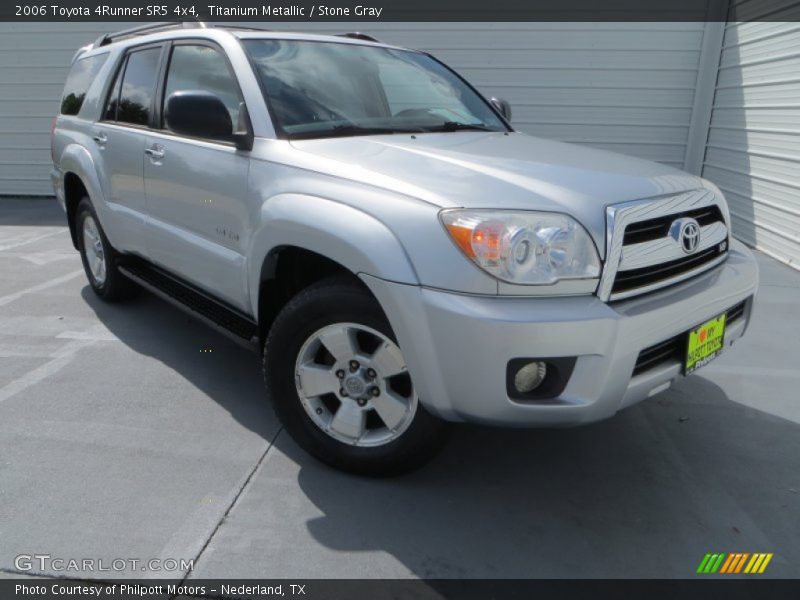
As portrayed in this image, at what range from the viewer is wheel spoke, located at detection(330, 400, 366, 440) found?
247cm

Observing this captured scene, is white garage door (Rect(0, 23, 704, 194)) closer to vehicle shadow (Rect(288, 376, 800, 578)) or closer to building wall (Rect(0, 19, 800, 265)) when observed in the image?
building wall (Rect(0, 19, 800, 265))

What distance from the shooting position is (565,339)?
6.39ft

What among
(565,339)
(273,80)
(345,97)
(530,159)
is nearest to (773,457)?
(565,339)

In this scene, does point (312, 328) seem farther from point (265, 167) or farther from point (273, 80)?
point (273, 80)

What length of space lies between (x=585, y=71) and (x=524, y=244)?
712cm

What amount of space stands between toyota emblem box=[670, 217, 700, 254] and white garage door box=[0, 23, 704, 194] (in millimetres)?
6478

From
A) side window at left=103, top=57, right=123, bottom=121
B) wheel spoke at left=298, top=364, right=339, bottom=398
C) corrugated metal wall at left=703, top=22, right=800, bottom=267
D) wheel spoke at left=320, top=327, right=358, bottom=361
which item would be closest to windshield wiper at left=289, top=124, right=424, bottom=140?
wheel spoke at left=320, top=327, right=358, bottom=361

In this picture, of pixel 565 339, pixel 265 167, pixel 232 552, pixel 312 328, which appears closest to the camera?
pixel 565 339

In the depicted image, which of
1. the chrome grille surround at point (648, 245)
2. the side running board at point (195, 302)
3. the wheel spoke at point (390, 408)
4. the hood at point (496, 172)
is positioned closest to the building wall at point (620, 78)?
the chrome grille surround at point (648, 245)

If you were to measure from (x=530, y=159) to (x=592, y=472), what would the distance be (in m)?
1.30

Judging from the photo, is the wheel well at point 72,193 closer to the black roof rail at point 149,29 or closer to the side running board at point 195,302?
the side running board at point 195,302

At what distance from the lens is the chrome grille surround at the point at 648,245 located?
2.06 m
